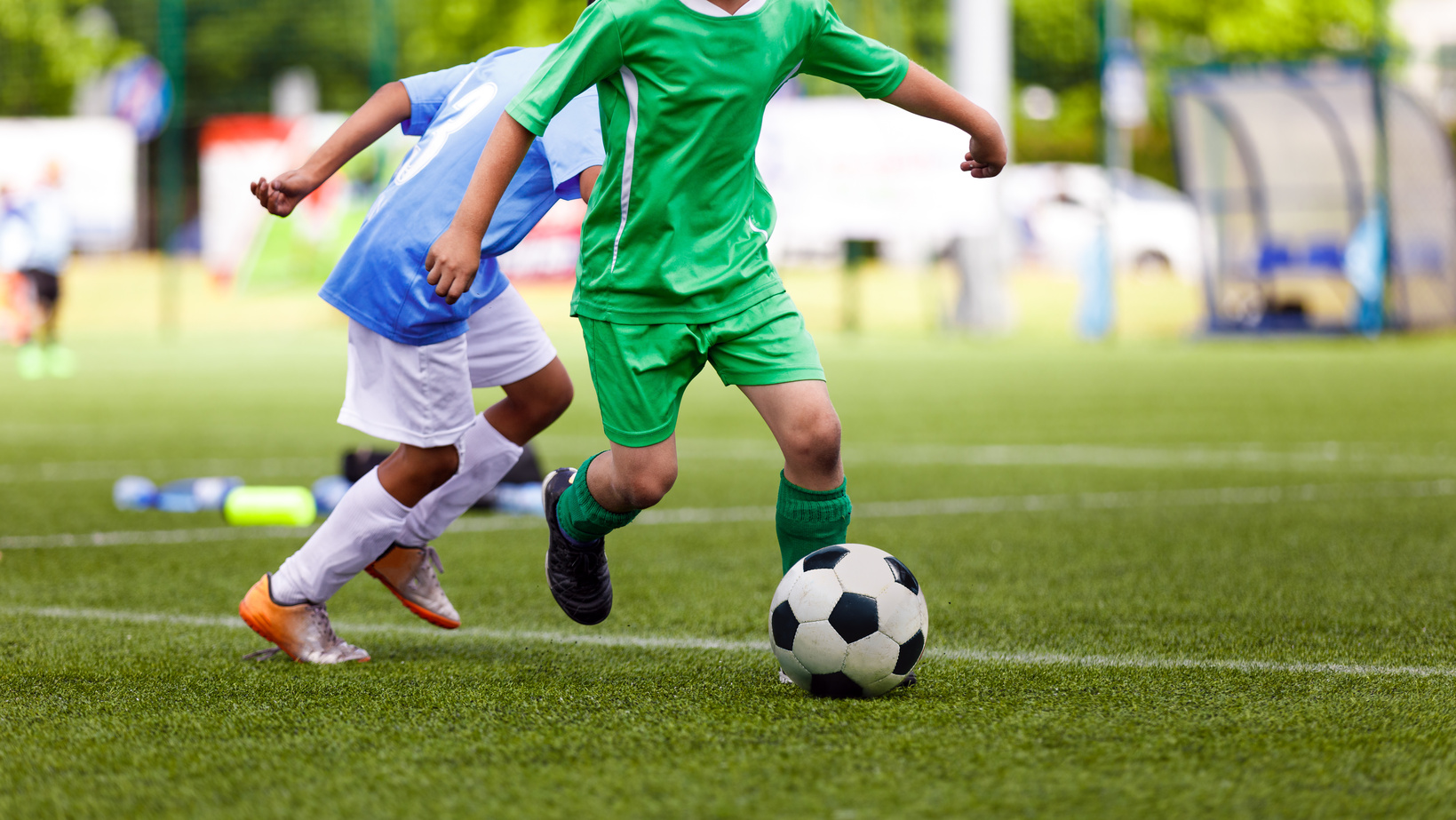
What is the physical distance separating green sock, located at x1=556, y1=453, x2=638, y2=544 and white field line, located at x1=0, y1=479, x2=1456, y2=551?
2388 mm

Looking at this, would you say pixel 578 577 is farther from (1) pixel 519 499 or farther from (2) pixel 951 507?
(2) pixel 951 507

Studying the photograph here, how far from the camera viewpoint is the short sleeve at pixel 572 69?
127 inches

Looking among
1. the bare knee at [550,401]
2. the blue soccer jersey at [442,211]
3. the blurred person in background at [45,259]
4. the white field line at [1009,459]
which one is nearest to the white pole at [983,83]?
the blurred person in background at [45,259]

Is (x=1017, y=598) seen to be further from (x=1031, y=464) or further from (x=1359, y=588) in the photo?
(x=1031, y=464)

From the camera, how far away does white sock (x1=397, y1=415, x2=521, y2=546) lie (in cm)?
404

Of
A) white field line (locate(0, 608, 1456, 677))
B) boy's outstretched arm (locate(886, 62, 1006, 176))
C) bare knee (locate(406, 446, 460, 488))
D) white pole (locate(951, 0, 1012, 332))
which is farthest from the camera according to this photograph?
white pole (locate(951, 0, 1012, 332))

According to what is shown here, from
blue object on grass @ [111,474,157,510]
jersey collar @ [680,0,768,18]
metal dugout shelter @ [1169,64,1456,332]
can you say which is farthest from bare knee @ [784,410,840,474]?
metal dugout shelter @ [1169,64,1456,332]

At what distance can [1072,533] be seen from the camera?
5836 mm

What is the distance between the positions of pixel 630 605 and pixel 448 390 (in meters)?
0.99

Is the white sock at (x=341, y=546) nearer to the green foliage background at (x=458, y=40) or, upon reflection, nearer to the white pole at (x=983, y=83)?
the white pole at (x=983, y=83)

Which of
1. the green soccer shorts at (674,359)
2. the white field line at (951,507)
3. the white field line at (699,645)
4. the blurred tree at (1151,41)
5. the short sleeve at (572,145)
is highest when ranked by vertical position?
the blurred tree at (1151,41)

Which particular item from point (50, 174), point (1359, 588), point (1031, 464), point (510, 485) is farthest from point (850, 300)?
point (1359, 588)

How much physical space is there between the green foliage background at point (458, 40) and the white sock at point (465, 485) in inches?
881

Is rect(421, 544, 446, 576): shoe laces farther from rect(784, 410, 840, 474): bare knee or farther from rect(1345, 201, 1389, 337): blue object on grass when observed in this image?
rect(1345, 201, 1389, 337): blue object on grass
